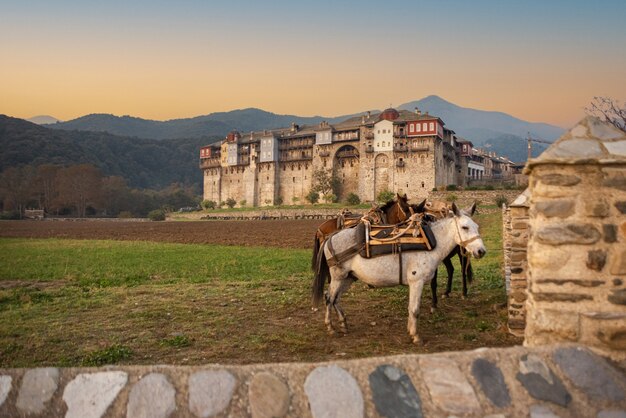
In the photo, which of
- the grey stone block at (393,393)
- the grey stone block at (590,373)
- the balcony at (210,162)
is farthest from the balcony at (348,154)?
the grey stone block at (393,393)

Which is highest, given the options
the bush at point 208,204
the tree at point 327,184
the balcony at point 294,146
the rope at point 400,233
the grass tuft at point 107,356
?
the balcony at point 294,146

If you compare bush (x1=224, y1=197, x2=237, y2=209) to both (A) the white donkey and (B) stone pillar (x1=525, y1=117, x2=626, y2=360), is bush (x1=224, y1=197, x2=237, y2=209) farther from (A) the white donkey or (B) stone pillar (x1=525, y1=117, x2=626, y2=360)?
(B) stone pillar (x1=525, y1=117, x2=626, y2=360)

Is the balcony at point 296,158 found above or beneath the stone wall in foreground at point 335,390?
above

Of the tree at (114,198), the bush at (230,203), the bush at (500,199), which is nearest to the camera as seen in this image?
the bush at (500,199)

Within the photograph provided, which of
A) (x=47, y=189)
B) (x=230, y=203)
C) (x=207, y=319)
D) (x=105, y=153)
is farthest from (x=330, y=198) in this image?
(x=105, y=153)

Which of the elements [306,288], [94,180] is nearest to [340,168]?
[94,180]

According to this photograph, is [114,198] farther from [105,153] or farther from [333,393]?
[333,393]

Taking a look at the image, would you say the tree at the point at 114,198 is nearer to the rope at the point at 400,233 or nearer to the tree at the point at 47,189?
the tree at the point at 47,189

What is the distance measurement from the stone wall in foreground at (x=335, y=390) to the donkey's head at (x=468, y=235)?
12.9 ft

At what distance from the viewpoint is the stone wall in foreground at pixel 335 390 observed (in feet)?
10.3

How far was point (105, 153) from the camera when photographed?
163750 millimetres

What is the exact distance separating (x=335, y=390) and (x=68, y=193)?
10442cm

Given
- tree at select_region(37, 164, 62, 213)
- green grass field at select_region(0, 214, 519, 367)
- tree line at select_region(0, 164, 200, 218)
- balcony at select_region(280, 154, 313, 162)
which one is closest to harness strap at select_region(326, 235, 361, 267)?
green grass field at select_region(0, 214, 519, 367)

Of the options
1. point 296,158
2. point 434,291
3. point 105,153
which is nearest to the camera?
point 434,291
